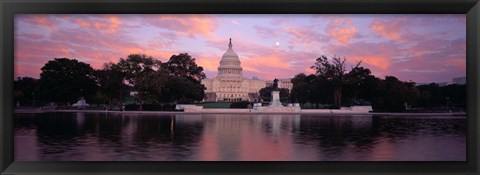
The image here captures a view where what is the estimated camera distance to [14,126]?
18.2 ft

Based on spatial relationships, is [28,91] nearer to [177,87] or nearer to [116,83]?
[116,83]

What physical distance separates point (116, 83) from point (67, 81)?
4.78ft

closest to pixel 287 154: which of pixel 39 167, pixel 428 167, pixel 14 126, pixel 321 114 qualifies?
pixel 428 167

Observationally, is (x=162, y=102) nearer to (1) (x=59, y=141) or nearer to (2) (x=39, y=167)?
(1) (x=59, y=141)

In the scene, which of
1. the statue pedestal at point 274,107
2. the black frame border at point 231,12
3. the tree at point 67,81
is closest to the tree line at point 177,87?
the tree at point 67,81

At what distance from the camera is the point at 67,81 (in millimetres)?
12383

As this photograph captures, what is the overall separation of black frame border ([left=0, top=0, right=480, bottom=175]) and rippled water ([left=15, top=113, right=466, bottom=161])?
1.55 feet

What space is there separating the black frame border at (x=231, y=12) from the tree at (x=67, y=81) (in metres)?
3.26

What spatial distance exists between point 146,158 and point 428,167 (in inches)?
157

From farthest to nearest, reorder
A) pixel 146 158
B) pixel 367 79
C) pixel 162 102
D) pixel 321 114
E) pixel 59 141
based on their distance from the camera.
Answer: pixel 162 102 → pixel 321 114 → pixel 367 79 → pixel 59 141 → pixel 146 158

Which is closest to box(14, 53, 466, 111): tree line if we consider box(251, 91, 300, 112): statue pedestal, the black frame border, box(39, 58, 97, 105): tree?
box(39, 58, 97, 105): tree

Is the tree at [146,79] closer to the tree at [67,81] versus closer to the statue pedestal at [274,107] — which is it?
the tree at [67,81]

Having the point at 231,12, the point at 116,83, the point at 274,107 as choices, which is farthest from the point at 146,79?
the point at 231,12

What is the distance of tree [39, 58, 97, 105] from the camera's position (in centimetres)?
932
